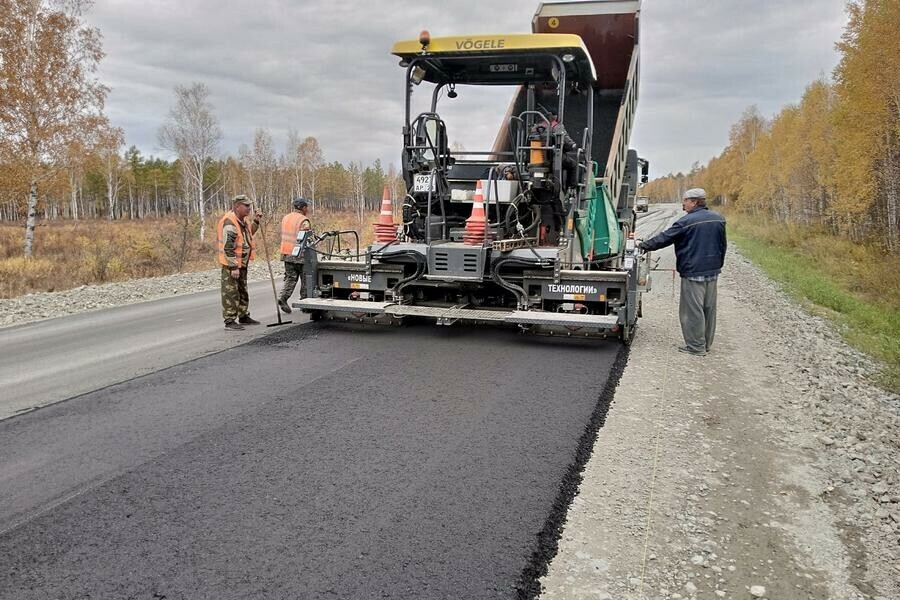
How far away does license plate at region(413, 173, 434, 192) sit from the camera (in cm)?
720

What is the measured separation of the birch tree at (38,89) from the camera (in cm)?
1703

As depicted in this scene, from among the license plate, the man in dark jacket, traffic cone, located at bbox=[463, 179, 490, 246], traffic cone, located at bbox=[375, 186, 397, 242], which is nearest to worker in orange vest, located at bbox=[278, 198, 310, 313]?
traffic cone, located at bbox=[375, 186, 397, 242]

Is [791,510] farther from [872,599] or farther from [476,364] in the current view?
[476,364]

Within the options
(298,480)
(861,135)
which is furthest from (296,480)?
(861,135)

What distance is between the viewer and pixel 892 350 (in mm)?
7074

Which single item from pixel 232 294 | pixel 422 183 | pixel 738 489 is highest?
pixel 422 183

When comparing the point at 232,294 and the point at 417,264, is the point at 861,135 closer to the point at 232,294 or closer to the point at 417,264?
the point at 417,264

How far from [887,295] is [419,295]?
9.68 metres

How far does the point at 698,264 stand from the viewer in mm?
6367

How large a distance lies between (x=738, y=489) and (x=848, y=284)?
12.9 metres

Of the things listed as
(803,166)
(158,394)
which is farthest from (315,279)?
(803,166)

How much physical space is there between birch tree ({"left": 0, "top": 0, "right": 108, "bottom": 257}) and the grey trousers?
17365 mm

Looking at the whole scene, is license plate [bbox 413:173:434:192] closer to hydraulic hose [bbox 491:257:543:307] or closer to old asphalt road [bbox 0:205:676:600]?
hydraulic hose [bbox 491:257:543:307]

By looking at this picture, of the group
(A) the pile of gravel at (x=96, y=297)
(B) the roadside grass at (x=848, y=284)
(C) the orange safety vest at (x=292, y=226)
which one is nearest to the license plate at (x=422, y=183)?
(C) the orange safety vest at (x=292, y=226)
